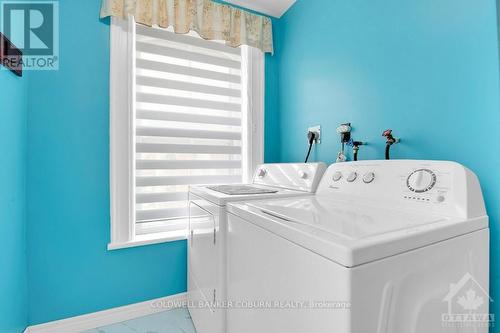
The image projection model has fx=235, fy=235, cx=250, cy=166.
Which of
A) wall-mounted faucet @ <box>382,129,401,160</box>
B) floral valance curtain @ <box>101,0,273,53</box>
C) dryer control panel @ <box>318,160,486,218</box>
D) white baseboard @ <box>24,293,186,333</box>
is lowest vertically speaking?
white baseboard @ <box>24,293,186,333</box>

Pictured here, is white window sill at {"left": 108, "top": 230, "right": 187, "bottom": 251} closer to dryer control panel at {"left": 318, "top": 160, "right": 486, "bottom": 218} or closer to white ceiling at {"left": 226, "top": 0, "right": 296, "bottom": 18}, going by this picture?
dryer control panel at {"left": 318, "top": 160, "right": 486, "bottom": 218}

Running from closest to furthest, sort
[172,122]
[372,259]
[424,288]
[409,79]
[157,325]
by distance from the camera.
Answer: [372,259] → [424,288] → [409,79] → [157,325] → [172,122]

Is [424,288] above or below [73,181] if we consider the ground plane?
below

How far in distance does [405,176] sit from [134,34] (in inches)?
73.0

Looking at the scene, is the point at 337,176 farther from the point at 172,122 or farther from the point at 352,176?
the point at 172,122

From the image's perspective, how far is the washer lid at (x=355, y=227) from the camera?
1.71 ft

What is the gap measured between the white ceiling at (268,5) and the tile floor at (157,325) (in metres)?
2.44

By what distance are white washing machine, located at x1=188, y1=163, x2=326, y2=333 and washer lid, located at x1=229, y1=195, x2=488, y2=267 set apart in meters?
0.23

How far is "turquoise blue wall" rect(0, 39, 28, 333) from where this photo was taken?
1129mm
